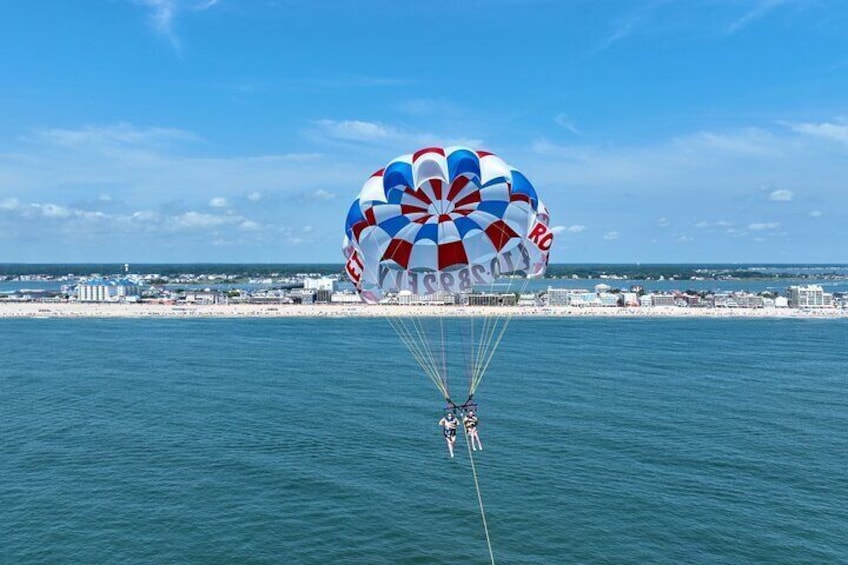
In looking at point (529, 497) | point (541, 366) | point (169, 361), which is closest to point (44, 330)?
point (169, 361)

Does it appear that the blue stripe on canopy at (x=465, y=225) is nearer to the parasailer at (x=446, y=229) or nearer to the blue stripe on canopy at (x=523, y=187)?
the parasailer at (x=446, y=229)

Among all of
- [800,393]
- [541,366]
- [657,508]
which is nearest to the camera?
[657,508]

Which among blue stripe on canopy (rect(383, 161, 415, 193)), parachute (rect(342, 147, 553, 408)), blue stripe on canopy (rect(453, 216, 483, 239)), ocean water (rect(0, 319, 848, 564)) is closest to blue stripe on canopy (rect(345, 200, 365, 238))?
parachute (rect(342, 147, 553, 408))

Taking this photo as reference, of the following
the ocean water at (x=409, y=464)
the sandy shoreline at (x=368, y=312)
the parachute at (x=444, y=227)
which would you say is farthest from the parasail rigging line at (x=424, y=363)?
the sandy shoreline at (x=368, y=312)

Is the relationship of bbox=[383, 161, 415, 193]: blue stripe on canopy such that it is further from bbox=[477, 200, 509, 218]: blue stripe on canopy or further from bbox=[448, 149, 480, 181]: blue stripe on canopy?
bbox=[477, 200, 509, 218]: blue stripe on canopy

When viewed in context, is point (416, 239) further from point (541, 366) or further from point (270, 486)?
point (541, 366)

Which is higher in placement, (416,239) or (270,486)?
(416,239)

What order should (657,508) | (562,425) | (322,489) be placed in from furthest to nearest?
(562,425), (322,489), (657,508)
